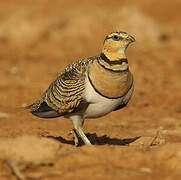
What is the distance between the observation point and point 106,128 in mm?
8086

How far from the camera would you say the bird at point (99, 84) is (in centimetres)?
546

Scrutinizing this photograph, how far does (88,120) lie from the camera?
29.4ft

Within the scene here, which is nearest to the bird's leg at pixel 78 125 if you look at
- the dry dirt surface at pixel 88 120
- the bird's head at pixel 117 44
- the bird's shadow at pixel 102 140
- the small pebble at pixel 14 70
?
the dry dirt surface at pixel 88 120

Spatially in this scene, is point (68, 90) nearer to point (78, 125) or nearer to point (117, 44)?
point (78, 125)

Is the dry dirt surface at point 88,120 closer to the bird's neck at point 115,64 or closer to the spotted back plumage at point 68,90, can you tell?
the spotted back plumage at point 68,90

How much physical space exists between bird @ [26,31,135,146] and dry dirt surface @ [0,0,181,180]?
1.57 ft

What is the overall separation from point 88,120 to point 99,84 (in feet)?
11.8

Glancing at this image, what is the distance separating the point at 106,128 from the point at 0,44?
358 inches

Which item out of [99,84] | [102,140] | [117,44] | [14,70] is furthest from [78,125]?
[14,70]

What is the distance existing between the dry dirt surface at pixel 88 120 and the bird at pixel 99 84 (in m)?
0.48

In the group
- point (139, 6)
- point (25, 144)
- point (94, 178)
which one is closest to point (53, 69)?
point (25, 144)

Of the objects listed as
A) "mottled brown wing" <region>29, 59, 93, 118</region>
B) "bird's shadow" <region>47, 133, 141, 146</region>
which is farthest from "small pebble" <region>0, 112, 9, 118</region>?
"mottled brown wing" <region>29, 59, 93, 118</region>

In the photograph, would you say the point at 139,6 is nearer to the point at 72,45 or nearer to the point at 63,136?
the point at 72,45

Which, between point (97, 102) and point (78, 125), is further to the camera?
point (78, 125)
